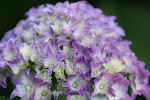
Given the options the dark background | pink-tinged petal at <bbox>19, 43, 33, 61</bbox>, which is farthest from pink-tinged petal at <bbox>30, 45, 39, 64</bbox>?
the dark background

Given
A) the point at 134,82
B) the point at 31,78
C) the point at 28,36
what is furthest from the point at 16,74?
the point at 134,82

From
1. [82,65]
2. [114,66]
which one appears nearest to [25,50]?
[82,65]

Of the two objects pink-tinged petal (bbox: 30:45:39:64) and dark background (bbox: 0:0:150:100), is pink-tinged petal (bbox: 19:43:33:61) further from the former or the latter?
dark background (bbox: 0:0:150:100)

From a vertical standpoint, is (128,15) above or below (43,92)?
above

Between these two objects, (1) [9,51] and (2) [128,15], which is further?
(2) [128,15]

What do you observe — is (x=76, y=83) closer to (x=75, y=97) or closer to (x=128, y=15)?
(x=75, y=97)

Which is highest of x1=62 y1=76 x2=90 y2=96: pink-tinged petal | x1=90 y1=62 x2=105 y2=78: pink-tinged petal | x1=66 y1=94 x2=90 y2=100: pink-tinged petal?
x1=90 y1=62 x2=105 y2=78: pink-tinged petal

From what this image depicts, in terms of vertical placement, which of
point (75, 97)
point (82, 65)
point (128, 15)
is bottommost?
point (75, 97)

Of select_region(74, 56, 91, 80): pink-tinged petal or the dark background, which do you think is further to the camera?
the dark background
